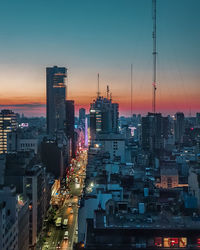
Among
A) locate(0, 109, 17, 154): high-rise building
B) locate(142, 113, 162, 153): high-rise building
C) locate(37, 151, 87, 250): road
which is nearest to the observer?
locate(37, 151, 87, 250): road

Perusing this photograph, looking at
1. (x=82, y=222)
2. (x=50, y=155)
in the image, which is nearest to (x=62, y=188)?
(x=50, y=155)

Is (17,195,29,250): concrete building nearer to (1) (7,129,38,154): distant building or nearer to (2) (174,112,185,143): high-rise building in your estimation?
(1) (7,129,38,154): distant building

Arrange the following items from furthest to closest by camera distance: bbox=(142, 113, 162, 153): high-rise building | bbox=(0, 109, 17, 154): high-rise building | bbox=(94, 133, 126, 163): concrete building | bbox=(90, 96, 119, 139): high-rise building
A: bbox=(90, 96, 119, 139): high-rise building → bbox=(142, 113, 162, 153): high-rise building → bbox=(0, 109, 17, 154): high-rise building → bbox=(94, 133, 126, 163): concrete building

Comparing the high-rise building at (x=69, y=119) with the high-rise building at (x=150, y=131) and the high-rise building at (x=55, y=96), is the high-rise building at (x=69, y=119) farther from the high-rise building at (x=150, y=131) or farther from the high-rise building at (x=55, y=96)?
the high-rise building at (x=150, y=131)

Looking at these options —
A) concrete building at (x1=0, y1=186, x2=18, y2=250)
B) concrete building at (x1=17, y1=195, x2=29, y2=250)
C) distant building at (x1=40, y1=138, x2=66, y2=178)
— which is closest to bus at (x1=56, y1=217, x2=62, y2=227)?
concrete building at (x1=17, y1=195, x2=29, y2=250)

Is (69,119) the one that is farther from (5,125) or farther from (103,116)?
(5,125)

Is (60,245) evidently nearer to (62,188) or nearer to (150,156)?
(62,188)
